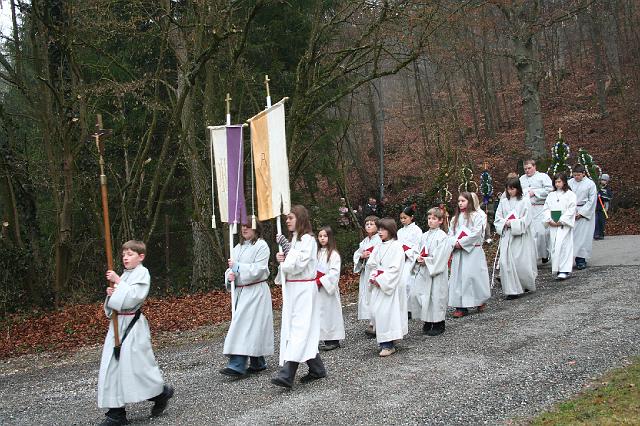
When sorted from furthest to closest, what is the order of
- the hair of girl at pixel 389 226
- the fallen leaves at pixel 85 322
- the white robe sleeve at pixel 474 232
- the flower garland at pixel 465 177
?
the flower garland at pixel 465 177
the fallen leaves at pixel 85 322
the white robe sleeve at pixel 474 232
the hair of girl at pixel 389 226

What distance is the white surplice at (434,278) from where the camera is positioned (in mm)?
10289

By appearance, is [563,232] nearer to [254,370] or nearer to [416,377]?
[416,377]

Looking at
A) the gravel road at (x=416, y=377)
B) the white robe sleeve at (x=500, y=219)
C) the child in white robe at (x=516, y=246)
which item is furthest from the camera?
the white robe sleeve at (x=500, y=219)

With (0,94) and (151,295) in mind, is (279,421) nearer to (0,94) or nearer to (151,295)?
(151,295)

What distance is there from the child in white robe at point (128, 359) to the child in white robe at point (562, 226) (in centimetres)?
873

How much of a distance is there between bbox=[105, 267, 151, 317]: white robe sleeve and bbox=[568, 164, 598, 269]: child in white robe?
10.2 metres

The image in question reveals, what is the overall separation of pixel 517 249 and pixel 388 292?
4554 mm

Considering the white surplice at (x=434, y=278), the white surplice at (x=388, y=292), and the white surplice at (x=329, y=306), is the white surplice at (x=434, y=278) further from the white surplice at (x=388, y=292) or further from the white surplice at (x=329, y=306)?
the white surplice at (x=329, y=306)

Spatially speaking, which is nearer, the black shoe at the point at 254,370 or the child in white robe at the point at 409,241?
the black shoe at the point at 254,370

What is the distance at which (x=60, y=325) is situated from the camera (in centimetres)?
1488

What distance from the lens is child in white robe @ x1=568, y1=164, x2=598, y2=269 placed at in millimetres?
14859

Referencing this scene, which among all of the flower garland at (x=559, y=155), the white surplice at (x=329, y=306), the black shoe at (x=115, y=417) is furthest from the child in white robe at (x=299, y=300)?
the flower garland at (x=559, y=155)

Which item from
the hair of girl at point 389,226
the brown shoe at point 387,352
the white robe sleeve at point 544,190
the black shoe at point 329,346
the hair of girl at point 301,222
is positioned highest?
the white robe sleeve at point 544,190

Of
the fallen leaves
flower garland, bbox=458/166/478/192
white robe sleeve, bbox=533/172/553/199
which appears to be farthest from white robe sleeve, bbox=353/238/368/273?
flower garland, bbox=458/166/478/192
